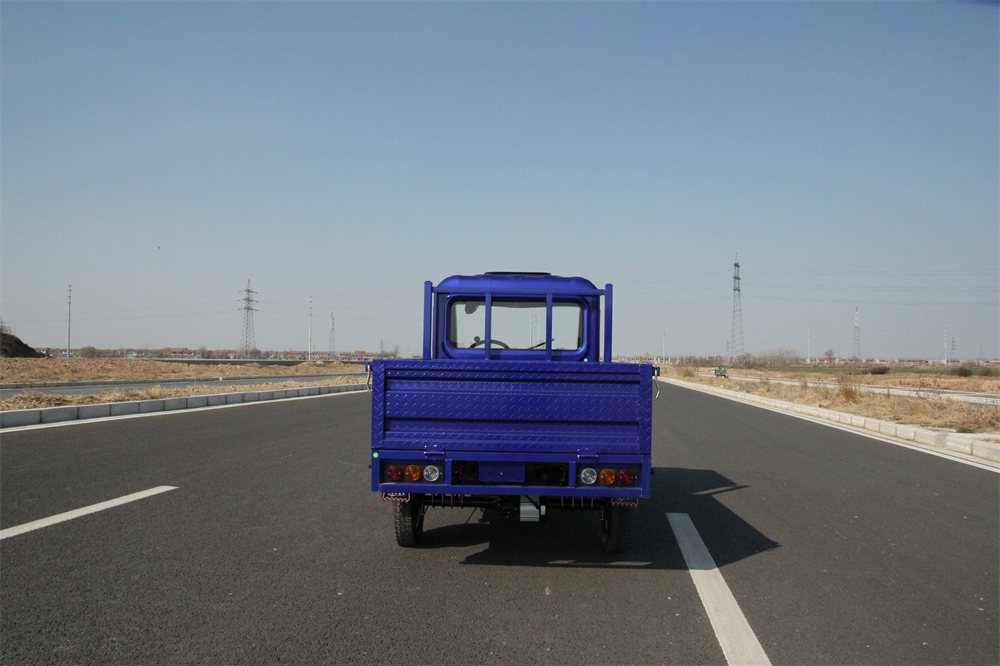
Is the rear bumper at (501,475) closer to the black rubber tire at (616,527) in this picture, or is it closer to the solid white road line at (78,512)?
the black rubber tire at (616,527)

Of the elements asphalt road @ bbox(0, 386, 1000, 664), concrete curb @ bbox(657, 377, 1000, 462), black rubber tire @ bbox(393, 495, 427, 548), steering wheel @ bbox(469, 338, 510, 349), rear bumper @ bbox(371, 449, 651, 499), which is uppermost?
steering wheel @ bbox(469, 338, 510, 349)

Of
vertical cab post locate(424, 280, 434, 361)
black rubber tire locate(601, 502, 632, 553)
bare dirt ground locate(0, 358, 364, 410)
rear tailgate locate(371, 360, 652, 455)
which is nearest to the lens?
rear tailgate locate(371, 360, 652, 455)

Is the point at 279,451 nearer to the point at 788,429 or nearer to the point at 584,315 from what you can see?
the point at 584,315

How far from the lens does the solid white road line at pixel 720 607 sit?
345 centimetres

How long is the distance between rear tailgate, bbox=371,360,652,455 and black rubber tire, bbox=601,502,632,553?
690 millimetres

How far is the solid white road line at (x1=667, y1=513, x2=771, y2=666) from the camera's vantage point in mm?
3451

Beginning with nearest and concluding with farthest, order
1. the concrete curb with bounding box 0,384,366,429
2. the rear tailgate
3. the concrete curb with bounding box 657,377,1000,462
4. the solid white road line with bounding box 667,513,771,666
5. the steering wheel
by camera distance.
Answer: the solid white road line with bounding box 667,513,771,666 < the rear tailgate < the steering wheel < the concrete curb with bounding box 657,377,1000,462 < the concrete curb with bounding box 0,384,366,429

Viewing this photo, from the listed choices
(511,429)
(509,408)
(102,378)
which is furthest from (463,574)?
(102,378)

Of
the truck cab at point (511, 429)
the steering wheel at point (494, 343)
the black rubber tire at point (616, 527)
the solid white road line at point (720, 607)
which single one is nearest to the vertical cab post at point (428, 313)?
the steering wheel at point (494, 343)

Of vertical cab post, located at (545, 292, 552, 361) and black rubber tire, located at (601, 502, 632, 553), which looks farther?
vertical cab post, located at (545, 292, 552, 361)

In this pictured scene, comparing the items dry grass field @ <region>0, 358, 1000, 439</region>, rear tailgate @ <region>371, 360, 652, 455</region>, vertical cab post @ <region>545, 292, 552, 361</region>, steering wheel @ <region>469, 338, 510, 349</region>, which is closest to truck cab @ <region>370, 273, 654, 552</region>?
rear tailgate @ <region>371, 360, 652, 455</region>

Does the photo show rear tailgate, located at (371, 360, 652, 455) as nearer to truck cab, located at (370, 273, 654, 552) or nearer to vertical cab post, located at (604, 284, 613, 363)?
truck cab, located at (370, 273, 654, 552)

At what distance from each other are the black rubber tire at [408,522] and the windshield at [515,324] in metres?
2.00

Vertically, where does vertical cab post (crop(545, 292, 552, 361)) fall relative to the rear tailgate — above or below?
above
